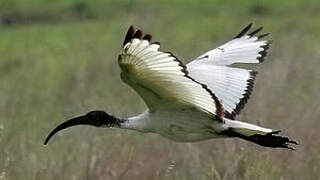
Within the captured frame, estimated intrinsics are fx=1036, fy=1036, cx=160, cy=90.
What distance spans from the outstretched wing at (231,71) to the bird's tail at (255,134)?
14 cm

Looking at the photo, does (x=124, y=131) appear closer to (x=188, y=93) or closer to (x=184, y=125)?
(x=184, y=125)

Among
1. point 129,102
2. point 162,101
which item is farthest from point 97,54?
point 162,101

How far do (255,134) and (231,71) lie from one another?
52 centimetres

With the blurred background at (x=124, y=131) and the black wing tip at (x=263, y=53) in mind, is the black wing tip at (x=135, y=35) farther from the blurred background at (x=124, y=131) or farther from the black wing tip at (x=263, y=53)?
the black wing tip at (x=263, y=53)

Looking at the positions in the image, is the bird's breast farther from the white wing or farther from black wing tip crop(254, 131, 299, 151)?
the white wing

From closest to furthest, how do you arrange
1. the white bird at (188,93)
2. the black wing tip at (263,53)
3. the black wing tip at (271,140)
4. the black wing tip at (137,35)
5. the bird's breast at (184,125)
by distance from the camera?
1. the black wing tip at (137,35)
2. the white bird at (188,93)
3. the bird's breast at (184,125)
4. the black wing tip at (271,140)
5. the black wing tip at (263,53)

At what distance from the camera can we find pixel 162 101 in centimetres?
459

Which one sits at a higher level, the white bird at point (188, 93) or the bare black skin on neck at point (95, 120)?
the white bird at point (188, 93)

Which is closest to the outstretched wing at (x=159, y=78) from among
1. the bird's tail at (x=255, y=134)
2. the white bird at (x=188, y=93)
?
the white bird at (x=188, y=93)

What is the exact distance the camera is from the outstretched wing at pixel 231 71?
490cm

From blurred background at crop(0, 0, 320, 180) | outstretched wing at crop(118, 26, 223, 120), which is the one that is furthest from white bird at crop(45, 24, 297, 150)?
blurred background at crop(0, 0, 320, 180)

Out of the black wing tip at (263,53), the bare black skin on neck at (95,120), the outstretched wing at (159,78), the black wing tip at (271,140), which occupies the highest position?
the outstretched wing at (159,78)

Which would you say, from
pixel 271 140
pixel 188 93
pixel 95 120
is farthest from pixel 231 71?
pixel 188 93

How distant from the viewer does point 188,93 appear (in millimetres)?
4301
